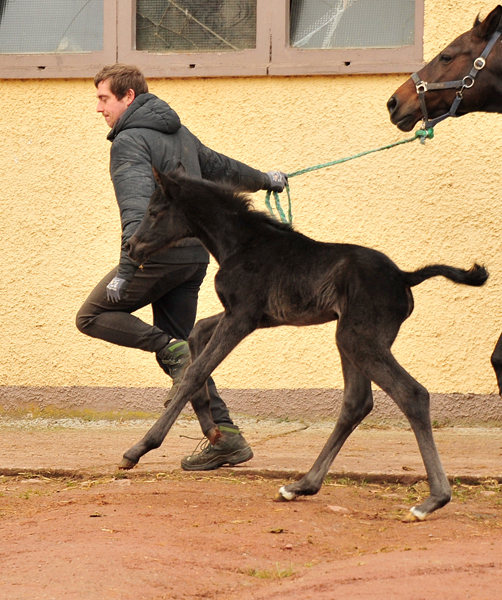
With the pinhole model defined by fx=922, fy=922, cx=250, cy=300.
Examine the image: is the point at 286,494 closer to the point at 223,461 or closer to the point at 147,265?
the point at 223,461

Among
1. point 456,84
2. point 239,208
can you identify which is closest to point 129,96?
point 239,208

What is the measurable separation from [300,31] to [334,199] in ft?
4.44

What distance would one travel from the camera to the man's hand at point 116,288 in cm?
→ 501

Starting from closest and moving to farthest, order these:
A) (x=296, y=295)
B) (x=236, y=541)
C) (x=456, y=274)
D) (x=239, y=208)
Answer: (x=236, y=541), (x=456, y=274), (x=296, y=295), (x=239, y=208)

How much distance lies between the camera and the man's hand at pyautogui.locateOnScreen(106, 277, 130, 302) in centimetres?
501

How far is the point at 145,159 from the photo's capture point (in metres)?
5.14

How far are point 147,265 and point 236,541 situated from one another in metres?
1.87

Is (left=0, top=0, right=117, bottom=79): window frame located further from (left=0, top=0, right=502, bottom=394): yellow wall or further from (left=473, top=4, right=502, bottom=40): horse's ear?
(left=473, top=4, right=502, bottom=40): horse's ear

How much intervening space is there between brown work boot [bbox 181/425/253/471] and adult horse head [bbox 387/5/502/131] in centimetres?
214

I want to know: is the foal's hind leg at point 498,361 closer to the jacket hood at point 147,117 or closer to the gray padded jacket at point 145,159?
the gray padded jacket at point 145,159

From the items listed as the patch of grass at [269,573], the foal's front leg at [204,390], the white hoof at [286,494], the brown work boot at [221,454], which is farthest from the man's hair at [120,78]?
the patch of grass at [269,573]

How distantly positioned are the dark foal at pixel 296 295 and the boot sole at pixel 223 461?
31.2 inches

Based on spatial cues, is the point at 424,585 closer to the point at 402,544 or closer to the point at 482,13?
the point at 402,544

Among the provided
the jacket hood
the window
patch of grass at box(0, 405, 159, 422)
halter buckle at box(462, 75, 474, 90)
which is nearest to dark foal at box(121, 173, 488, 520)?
the jacket hood
